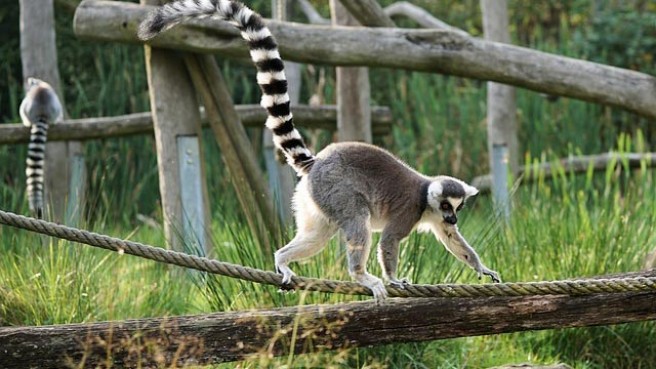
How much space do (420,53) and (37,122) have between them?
3709mm

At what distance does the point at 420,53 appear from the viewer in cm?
592

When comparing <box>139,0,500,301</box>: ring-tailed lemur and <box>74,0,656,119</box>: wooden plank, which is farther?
<box>74,0,656,119</box>: wooden plank

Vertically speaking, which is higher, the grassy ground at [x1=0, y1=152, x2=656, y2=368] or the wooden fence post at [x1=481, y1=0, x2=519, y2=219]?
the wooden fence post at [x1=481, y1=0, x2=519, y2=219]

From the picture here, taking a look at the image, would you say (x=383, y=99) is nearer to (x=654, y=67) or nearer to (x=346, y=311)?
(x=654, y=67)

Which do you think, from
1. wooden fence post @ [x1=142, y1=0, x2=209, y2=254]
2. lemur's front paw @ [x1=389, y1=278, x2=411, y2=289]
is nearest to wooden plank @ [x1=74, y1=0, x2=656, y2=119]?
wooden fence post @ [x1=142, y1=0, x2=209, y2=254]

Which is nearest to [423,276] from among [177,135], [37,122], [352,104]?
[177,135]

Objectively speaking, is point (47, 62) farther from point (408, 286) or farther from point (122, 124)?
point (408, 286)

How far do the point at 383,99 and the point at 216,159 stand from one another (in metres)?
3.69

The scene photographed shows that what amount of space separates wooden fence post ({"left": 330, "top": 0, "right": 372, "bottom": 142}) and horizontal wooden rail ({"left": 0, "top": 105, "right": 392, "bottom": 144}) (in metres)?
1.09

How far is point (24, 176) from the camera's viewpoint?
9977 mm

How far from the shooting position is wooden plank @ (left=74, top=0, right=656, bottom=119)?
571 cm

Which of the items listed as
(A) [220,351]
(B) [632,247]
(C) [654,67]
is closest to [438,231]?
(A) [220,351]

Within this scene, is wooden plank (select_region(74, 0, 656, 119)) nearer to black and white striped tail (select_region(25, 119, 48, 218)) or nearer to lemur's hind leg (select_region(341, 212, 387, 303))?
lemur's hind leg (select_region(341, 212, 387, 303))

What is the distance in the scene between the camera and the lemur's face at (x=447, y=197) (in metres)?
4.58
